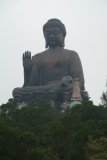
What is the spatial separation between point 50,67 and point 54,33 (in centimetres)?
177

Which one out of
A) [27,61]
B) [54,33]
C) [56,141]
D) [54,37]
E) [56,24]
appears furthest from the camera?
[56,24]

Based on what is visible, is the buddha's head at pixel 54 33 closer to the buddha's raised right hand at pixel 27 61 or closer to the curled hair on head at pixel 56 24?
the curled hair on head at pixel 56 24

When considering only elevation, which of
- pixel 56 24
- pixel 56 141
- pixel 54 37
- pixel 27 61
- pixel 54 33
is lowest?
pixel 56 141

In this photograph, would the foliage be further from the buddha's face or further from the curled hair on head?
the curled hair on head

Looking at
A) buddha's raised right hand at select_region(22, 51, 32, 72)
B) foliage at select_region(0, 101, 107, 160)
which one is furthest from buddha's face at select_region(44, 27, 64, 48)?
foliage at select_region(0, 101, 107, 160)

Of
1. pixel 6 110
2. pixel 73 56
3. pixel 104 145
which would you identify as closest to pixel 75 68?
pixel 73 56

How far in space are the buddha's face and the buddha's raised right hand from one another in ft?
5.25

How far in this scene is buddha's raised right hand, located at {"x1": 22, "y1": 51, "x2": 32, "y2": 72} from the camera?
3578 centimetres

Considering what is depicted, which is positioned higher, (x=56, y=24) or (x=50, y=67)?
(x=56, y=24)

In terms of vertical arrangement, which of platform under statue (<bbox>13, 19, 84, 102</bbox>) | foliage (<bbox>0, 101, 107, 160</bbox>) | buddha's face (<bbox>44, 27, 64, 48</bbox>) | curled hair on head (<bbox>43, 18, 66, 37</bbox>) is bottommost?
foliage (<bbox>0, 101, 107, 160</bbox>)

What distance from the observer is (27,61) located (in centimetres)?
3597

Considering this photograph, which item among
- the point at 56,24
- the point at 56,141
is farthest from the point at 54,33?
the point at 56,141

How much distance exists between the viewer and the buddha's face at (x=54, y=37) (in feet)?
121

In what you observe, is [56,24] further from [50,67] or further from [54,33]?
[50,67]
